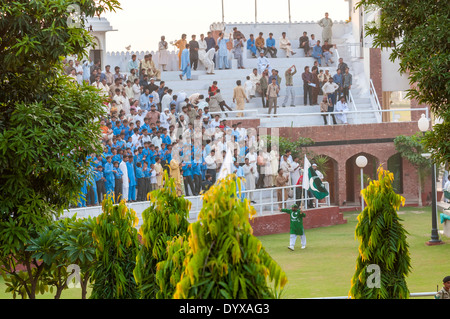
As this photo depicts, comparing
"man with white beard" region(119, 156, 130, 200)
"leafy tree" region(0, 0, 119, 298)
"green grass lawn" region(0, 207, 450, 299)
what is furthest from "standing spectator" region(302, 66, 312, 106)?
"leafy tree" region(0, 0, 119, 298)

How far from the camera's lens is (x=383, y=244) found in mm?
8180

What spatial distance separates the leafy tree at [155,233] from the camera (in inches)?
298

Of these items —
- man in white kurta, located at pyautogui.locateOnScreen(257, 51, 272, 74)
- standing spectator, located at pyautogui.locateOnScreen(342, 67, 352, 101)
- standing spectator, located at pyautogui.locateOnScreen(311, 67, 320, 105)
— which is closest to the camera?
standing spectator, located at pyautogui.locateOnScreen(311, 67, 320, 105)

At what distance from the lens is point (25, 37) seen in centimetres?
873

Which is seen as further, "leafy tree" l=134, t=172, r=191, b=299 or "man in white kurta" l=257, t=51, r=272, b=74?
"man in white kurta" l=257, t=51, r=272, b=74

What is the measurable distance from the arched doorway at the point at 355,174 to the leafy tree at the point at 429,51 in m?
17.9

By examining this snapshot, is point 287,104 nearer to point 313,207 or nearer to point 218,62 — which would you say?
point 218,62

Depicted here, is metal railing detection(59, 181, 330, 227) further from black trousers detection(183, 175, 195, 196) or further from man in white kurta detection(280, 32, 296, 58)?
man in white kurta detection(280, 32, 296, 58)

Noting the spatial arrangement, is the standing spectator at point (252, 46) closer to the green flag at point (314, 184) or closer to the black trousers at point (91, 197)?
the green flag at point (314, 184)

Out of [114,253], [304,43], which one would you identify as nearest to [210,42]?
[304,43]

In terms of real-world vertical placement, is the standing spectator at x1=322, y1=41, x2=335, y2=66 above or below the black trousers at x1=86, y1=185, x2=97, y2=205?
above

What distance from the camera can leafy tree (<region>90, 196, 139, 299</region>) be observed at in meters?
8.38

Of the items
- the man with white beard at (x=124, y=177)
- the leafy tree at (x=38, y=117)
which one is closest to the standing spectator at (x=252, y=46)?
the man with white beard at (x=124, y=177)

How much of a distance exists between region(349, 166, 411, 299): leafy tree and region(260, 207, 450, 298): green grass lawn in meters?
6.23
